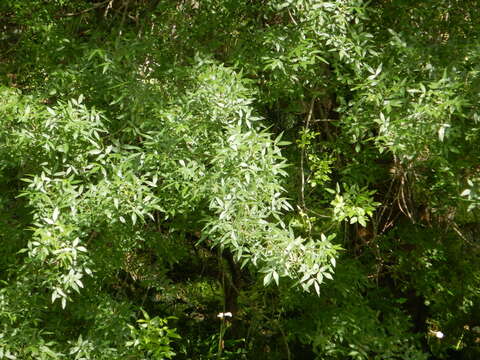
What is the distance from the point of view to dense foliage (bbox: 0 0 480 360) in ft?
9.05

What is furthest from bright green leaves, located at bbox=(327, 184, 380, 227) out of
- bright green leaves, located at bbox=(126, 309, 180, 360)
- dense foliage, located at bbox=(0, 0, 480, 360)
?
bright green leaves, located at bbox=(126, 309, 180, 360)

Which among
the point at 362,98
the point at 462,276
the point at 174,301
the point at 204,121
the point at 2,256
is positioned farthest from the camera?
the point at 174,301

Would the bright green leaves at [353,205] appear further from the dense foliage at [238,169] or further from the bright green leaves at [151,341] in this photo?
the bright green leaves at [151,341]

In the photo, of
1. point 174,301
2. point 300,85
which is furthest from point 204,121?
point 174,301

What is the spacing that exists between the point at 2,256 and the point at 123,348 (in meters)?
0.75

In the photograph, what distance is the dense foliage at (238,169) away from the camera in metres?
2.76

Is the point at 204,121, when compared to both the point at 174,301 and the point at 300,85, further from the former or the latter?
the point at 174,301

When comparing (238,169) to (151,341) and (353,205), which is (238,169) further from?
(151,341)

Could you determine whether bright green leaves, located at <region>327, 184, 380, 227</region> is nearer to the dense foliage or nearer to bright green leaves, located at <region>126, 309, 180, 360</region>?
the dense foliage

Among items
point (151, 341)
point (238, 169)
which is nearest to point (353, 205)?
point (238, 169)

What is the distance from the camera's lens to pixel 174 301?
4.72 metres

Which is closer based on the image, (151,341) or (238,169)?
(238,169)

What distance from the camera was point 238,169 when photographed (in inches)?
104

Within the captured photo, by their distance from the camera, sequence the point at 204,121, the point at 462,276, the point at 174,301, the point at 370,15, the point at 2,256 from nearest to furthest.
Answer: the point at 204,121, the point at 2,256, the point at 370,15, the point at 462,276, the point at 174,301
